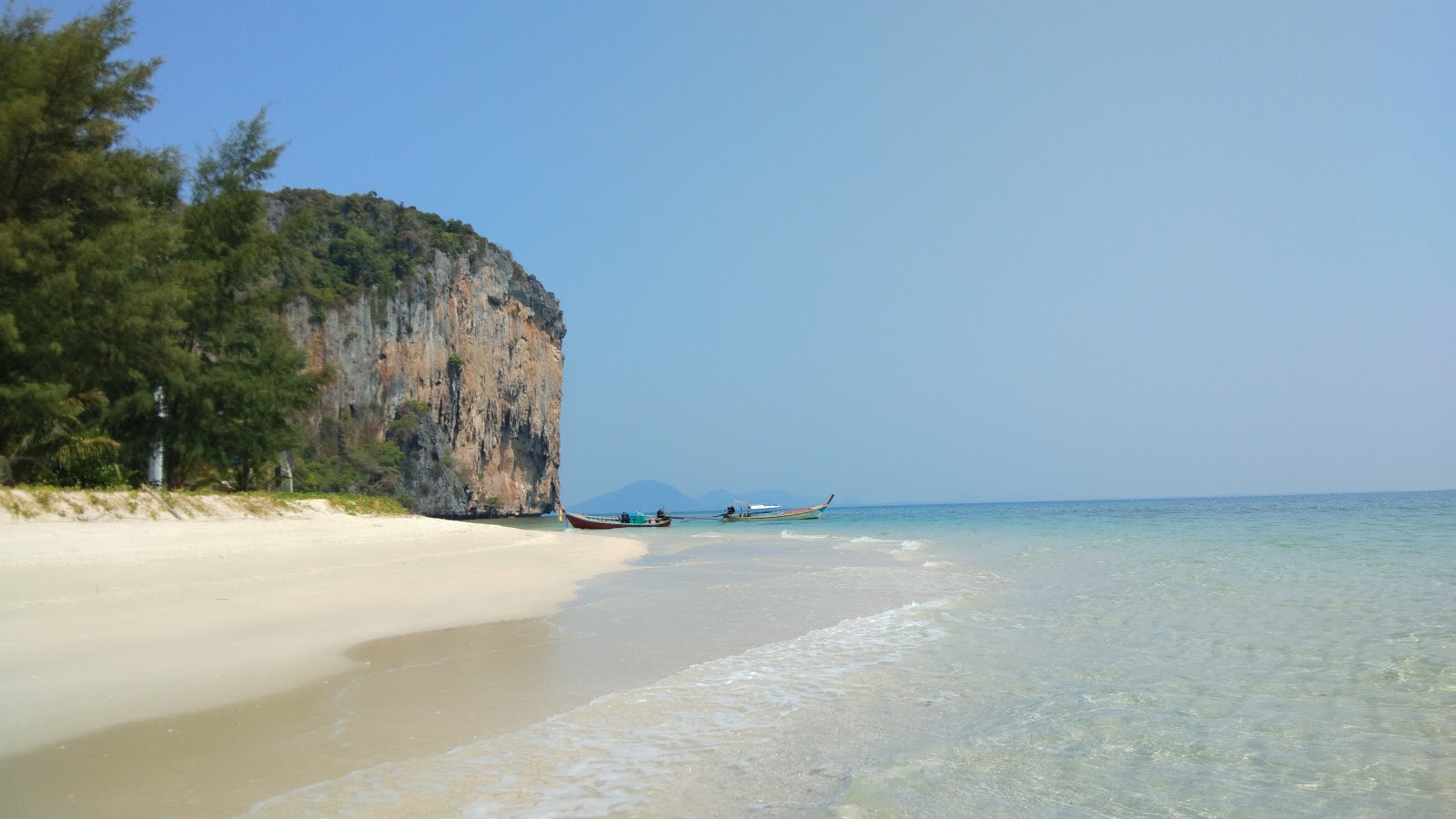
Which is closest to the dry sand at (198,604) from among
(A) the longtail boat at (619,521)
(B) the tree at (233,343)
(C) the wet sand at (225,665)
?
(C) the wet sand at (225,665)

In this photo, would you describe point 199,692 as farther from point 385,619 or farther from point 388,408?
point 388,408

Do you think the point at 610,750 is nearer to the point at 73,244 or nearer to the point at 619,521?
the point at 73,244

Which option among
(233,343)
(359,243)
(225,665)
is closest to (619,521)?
(233,343)

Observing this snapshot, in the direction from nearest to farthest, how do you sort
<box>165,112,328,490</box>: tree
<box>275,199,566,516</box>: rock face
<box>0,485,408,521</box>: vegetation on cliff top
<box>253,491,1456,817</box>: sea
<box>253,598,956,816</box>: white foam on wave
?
<box>253,598,956,816</box>: white foam on wave → <box>253,491,1456,817</box>: sea → <box>0,485,408,521</box>: vegetation on cliff top → <box>165,112,328,490</box>: tree → <box>275,199,566,516</box>: rock face

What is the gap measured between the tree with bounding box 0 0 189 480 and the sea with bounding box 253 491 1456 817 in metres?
11.9

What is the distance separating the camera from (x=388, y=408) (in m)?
65.9

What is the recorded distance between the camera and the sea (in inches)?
156

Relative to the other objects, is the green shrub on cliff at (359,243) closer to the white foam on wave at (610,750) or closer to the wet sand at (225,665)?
the wet sand at (225,665)

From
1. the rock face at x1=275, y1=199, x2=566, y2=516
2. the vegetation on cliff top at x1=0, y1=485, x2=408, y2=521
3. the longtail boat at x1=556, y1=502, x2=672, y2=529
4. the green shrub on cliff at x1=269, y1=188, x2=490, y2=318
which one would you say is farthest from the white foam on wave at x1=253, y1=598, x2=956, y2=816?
the green shrub on cliff at x1=269, y1=188, x2=490, y2=318

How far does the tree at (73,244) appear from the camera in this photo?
1524cm

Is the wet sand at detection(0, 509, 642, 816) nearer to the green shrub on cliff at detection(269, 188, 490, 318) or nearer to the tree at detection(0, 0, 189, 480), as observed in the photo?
the tree at detection(0, 0, 189, 480)

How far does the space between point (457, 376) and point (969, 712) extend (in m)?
71.2

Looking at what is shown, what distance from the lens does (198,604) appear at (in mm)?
8031

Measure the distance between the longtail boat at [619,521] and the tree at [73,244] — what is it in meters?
29.1
